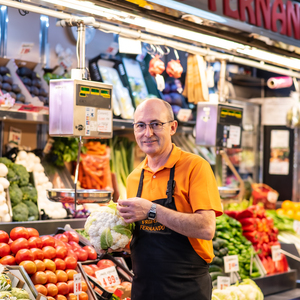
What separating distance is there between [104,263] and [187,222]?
164 cm

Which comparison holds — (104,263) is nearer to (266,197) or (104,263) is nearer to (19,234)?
(19,234)

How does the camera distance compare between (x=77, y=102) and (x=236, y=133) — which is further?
(x=236, y=133)

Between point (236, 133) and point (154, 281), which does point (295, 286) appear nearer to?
point (236, 133)

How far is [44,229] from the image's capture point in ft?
13.3

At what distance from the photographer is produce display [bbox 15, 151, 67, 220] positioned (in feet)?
15.3

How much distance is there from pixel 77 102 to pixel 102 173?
209 cm

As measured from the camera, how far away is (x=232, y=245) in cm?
466

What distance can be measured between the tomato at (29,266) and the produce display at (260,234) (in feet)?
8.85

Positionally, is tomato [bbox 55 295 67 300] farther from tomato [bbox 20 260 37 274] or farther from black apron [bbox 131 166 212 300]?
black apron [bbox 131 166 212 300]

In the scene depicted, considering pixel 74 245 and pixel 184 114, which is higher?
pixel 184 114

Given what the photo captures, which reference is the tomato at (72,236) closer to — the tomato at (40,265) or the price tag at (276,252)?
the tomato at (40,265)

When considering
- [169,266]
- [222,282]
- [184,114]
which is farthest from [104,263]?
[184,114]

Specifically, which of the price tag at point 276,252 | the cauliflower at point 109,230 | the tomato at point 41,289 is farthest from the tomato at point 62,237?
the price tag at point 276,252

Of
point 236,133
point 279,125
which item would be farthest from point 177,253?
point 279,125
